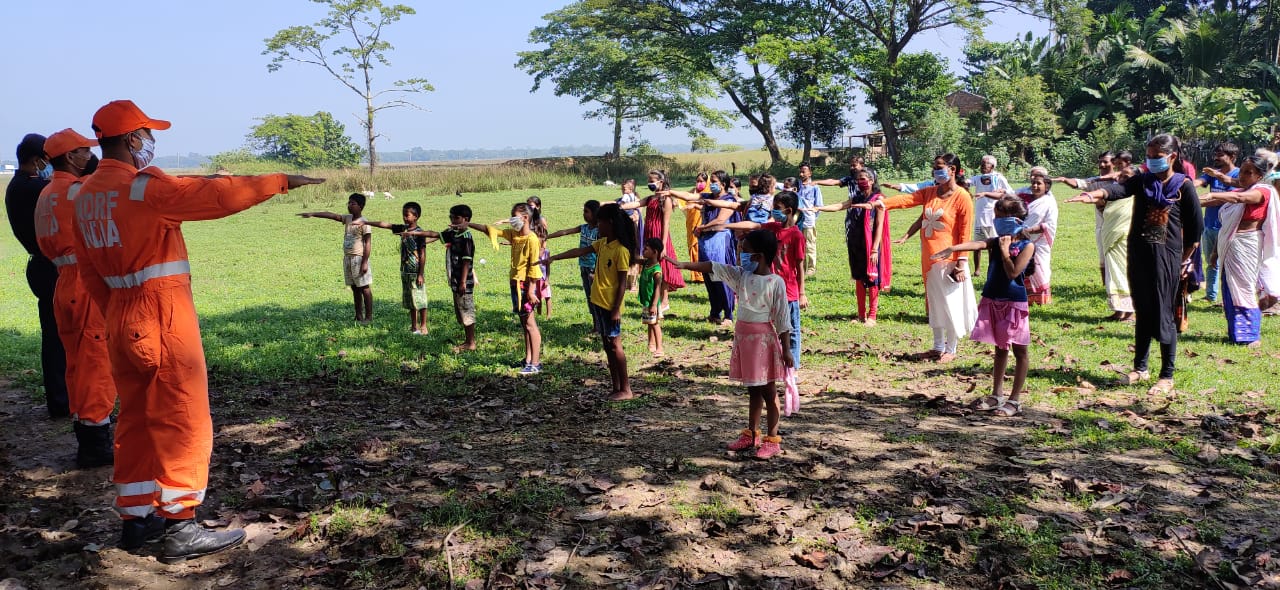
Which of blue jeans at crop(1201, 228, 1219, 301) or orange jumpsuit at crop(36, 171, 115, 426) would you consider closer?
orange jumpsuit at crop(36, 171, 115, 426)

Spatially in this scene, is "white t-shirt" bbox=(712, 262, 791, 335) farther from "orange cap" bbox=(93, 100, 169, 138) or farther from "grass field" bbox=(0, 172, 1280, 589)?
"orange cap" bbox=(93, 100, 169, 138)

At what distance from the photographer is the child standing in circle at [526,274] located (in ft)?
29.2

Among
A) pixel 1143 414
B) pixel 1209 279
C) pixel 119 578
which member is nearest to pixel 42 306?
pixel 119 578

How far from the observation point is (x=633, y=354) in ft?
31.8

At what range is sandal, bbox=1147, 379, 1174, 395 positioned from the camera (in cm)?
748

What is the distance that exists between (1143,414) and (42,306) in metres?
8.65

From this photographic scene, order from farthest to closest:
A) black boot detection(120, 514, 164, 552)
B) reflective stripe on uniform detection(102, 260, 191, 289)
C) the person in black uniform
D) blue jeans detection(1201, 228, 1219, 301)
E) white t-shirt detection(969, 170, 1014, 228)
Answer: blue jeans detection(1201, 228, 1219, 301), white t-shirt detection(969, 170, 1014, 228), the person in black uniform, black boot detection(120, 514, 164, 552), reflective stripe on uniform detection(102, 260, 191, 289)

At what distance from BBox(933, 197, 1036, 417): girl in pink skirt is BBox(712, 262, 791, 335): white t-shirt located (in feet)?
6.69

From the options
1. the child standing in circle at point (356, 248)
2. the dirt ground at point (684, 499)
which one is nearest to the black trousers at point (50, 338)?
the dirt ground at point (684, 499)

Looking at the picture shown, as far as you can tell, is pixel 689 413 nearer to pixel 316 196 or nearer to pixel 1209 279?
pixel 1209 279

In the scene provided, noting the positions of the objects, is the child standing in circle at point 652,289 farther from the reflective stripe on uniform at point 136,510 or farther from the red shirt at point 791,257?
the reflective stripe on uniform at point 136,510

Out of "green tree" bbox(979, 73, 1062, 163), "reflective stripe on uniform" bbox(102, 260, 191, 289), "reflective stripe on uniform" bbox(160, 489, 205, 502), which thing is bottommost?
"reflective stripe on uniform" bbox(160, 489, 205, 502)

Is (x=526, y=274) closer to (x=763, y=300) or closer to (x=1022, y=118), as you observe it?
(x=763, y=300)

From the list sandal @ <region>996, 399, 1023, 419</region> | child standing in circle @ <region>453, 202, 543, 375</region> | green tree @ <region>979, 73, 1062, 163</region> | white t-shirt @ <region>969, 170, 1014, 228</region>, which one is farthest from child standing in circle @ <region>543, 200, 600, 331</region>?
green tree @ <region>979, 73, 1062, 163</region>
